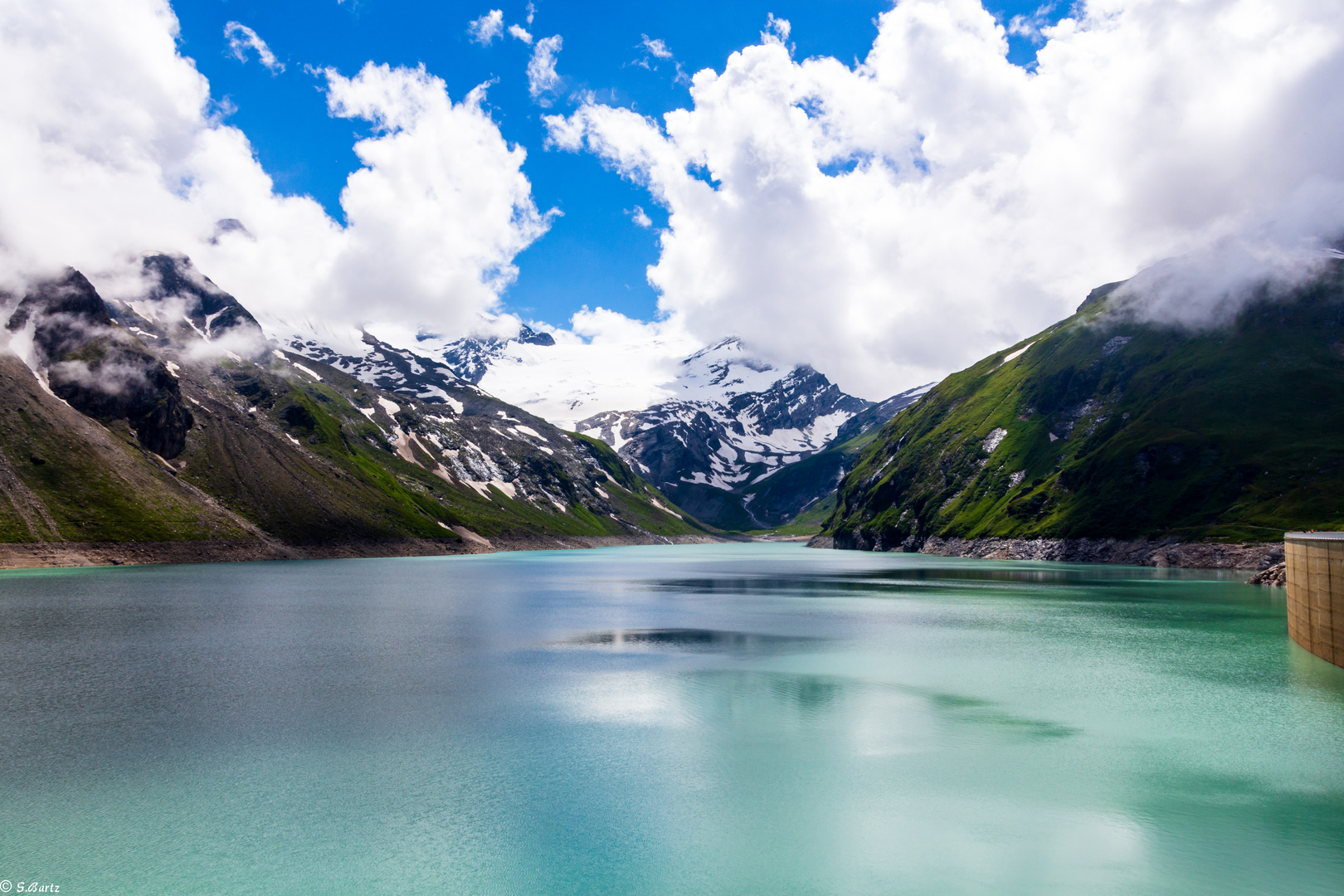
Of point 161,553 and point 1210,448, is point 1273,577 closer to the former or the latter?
point 1210,448

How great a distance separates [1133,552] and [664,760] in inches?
5784

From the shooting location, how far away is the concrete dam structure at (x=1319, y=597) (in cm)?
4084

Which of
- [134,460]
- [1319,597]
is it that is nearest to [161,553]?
[134,460]

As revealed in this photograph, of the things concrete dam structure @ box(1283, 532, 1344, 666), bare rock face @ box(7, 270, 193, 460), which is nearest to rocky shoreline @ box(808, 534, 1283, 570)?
concrete dam structure @ box(1283, 532, 1344, 666)

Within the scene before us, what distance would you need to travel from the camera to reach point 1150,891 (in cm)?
1669

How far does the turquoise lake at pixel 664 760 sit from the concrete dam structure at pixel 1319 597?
1775 mm

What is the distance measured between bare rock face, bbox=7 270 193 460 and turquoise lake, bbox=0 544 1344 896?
126202mm

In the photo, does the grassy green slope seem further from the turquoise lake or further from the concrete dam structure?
the turquoise lake

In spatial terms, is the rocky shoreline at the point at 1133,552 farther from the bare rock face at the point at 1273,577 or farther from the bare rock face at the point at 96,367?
the bare rock face at the point at 96,367

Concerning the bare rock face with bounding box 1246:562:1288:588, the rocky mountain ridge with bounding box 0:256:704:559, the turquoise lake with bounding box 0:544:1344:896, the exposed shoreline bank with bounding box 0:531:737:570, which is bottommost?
the exposed shoreline bank with bounding box 0:531:737:570

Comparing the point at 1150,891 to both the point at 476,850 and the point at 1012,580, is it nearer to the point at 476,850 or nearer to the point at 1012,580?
the point at 476,850

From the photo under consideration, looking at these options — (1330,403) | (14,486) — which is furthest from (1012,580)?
(14,486)

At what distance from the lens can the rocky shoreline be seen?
12056 cm

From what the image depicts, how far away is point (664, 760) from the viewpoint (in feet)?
84.1
